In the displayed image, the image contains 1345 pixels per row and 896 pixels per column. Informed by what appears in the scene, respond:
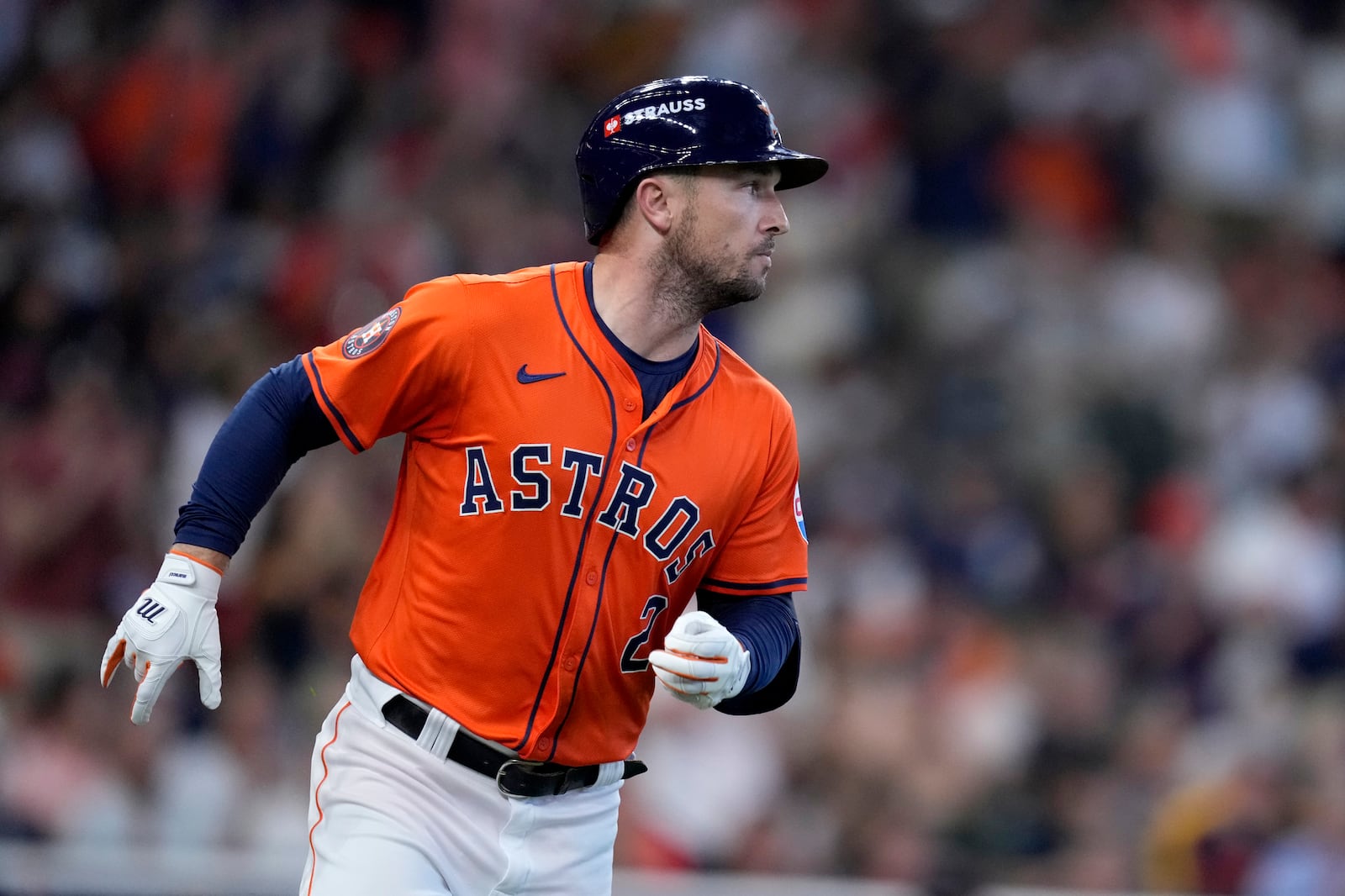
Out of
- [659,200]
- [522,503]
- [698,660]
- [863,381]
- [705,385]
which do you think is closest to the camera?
[698,660]

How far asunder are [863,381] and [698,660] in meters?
5.40

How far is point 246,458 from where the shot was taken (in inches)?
118

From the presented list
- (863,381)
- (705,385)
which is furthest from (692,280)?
(863,381)

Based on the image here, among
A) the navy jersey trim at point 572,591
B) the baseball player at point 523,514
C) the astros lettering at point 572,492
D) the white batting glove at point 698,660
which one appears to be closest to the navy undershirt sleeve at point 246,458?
the baseball player at point 523,514

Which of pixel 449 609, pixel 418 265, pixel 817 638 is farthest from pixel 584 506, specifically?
pixel 418 265

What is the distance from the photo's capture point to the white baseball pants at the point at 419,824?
9.67 ft

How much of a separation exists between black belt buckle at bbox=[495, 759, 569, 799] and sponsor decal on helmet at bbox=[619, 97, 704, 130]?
48.5 inches

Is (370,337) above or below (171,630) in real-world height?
above

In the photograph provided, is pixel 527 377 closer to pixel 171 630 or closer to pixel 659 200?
pixel 659 200

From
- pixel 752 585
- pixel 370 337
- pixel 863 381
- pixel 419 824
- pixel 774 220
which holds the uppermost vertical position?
pixel 774 220

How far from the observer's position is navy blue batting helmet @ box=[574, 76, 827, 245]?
3.08 metres

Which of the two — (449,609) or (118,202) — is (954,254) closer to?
(118,202)

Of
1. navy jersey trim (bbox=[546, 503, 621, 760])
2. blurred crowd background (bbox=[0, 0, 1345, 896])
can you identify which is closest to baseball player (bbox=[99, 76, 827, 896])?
navy jersey trim (bbox=[546, 503, 621, 760])

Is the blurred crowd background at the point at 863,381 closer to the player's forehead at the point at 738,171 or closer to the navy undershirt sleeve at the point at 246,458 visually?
the navy undershirt sleeve at the point at 246,458
